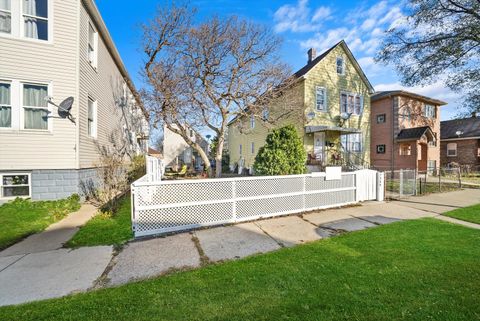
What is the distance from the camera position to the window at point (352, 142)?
54.2 feet

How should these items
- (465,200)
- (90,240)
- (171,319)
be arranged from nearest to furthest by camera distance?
(171,319) → (90,240) → (465,200)

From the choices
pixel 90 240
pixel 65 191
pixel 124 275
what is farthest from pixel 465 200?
pixel 65 191

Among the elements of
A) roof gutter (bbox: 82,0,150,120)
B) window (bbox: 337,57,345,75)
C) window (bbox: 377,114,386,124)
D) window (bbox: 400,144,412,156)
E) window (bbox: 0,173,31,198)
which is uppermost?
window (bbox: 337,57,345,75)

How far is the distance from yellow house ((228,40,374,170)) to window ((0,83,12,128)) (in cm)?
1022

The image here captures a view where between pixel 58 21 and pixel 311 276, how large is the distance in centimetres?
1055

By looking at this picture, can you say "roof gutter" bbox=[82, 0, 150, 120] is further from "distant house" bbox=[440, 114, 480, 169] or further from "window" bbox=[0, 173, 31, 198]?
"distant house" bbox=[440, 114, 480, 169]

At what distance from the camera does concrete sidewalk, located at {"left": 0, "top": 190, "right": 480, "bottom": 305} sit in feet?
9.89

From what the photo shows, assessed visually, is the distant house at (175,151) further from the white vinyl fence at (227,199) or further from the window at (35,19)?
the white vinyl fence at (227,199)

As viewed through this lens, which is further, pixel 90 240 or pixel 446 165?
pixel 446 165

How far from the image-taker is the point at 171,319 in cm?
224

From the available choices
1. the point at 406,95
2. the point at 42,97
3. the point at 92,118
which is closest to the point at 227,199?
the point at 42,97

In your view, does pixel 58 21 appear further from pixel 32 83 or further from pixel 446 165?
pixel 446 165

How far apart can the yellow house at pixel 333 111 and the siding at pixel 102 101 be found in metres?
7.42

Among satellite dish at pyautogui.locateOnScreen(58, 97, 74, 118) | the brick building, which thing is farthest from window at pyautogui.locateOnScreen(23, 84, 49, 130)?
the brick building
